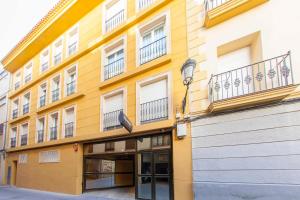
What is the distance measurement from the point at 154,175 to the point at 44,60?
11.6m

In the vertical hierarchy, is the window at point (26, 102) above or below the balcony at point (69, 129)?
above

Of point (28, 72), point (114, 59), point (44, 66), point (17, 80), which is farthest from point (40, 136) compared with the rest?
point (114, 59)

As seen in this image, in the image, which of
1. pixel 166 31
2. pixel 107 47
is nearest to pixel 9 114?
pixel 107 47

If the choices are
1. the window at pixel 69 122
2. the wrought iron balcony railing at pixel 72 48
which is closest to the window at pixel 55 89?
the window at pixel 69 122

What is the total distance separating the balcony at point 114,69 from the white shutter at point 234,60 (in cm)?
433

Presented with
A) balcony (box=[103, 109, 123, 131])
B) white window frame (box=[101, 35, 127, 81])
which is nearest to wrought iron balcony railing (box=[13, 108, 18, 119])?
white window frame (box=[101, 35, 127, 81])

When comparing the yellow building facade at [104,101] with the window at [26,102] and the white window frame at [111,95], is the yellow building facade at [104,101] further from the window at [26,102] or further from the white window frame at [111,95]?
the window at [26,102]

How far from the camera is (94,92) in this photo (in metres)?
11.6

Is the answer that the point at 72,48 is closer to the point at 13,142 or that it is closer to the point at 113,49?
the point at 113,49

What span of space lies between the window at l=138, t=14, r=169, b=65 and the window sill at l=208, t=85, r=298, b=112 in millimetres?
3141

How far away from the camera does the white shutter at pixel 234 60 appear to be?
7.41 m

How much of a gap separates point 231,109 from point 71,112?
8.65 m

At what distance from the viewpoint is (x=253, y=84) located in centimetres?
Result: 688

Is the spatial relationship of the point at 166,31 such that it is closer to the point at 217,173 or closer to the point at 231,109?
the point at 231,109
